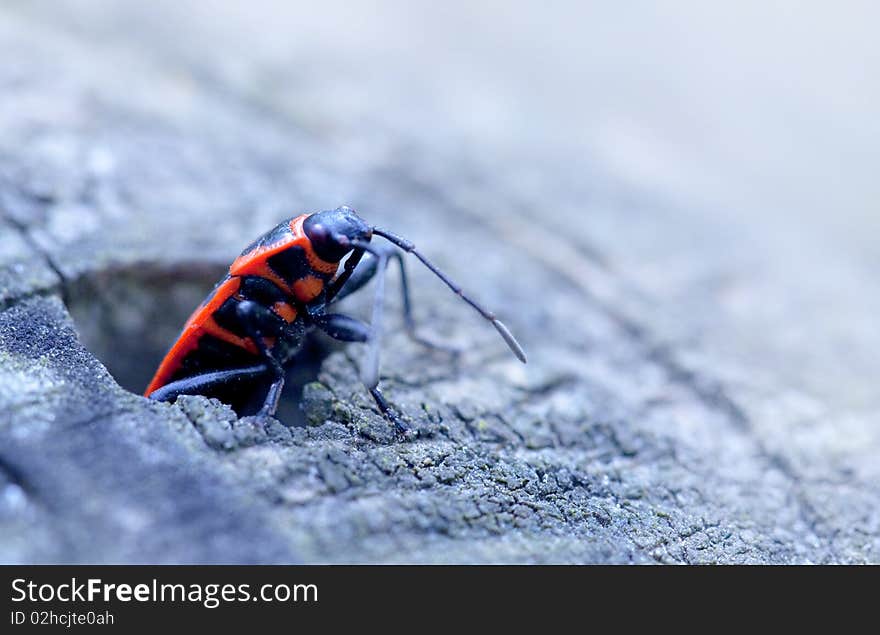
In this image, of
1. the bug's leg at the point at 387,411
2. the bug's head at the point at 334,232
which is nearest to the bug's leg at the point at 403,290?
the bug's head at the point at 334,232

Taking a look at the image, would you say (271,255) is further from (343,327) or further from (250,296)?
(343,327)

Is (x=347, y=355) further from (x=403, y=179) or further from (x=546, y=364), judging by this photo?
(x=403, y=179)

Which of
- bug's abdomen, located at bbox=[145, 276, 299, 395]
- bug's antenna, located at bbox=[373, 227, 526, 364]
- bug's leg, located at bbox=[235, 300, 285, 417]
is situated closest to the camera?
bug's antenna, located at bbox=[373, 227, 526, 364]

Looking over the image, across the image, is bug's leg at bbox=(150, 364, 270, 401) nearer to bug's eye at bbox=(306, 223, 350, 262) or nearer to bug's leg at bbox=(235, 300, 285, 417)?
bug's leg at bbox=(235, 300, 285, 417)

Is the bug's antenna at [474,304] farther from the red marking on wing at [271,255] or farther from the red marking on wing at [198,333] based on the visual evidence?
the red marking on wing at [198,333]

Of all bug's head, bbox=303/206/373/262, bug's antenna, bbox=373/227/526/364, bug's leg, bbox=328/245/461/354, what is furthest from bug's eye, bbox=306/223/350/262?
bug's leg, bbox=328/245/461/354

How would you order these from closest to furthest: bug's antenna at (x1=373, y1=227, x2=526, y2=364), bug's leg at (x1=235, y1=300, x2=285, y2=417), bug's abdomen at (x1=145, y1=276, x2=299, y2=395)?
1. bug's antenna at (x1=373, y1=227, x2=526, y2=364)
2. bug's leg at (x1=235, y1=300, x2=285, y2=417)
3. bug's abdomen at (x1=145, y1=276, x2=299, y2=395)

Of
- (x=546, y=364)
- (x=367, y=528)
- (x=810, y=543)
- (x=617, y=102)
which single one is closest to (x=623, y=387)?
(x=546, y=364)
